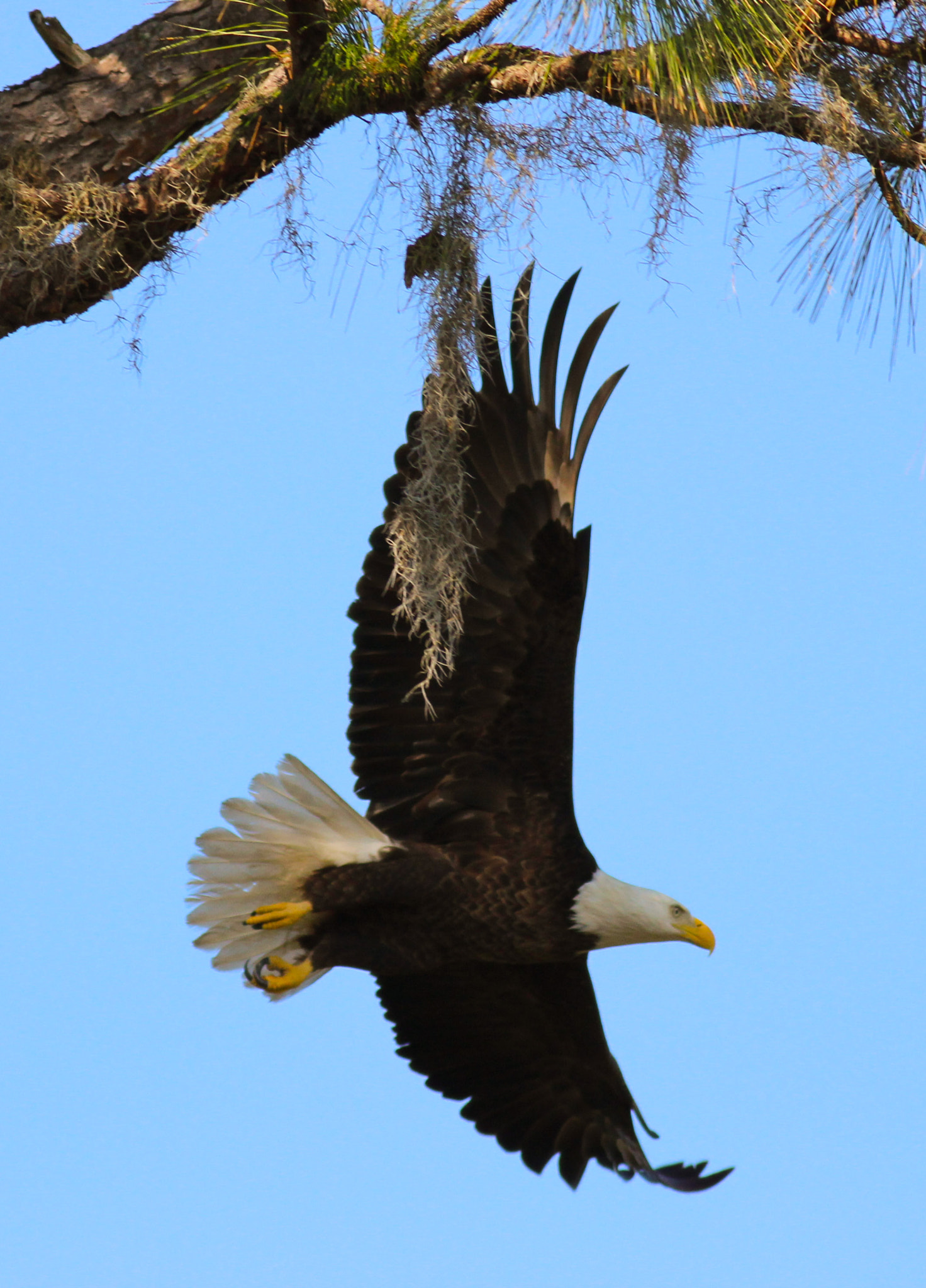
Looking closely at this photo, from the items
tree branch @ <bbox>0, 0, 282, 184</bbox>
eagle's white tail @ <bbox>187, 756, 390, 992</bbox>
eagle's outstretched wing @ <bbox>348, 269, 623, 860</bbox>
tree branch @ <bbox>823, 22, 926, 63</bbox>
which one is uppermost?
tree branch @ <bbox>823, 22, 926, 63</bbox>

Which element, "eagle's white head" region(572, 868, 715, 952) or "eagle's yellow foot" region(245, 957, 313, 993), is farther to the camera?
"eagle's yellow foot" region(245, 957, 313, 993)

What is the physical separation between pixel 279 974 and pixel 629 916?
1.01 metres

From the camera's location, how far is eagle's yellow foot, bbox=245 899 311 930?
390 cm

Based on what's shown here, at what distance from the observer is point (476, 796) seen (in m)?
3.91

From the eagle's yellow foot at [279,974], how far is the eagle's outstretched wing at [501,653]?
48 cm

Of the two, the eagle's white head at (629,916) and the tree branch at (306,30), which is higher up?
the tree branch at (306,30)

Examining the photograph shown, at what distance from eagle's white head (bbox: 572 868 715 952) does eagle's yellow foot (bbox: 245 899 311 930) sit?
0.76 m

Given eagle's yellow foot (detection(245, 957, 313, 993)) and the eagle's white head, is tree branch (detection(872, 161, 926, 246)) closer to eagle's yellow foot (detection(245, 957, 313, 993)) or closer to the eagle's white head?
the eagle's white head

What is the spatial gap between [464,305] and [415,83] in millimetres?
479

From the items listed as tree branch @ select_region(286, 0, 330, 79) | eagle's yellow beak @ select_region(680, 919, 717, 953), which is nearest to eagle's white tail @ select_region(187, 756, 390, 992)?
eagle's yellow beak @ select_region(680, 919, 717, 953)

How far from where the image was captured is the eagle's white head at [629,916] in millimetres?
3871

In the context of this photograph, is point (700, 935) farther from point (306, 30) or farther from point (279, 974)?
point (306, 30)

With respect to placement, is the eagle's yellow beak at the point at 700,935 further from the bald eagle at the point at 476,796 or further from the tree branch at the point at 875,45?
the tree branch at the point at 875,45

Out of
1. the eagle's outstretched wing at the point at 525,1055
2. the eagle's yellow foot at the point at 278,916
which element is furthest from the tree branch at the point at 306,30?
the eagle's outstretched wing at the point at 525,1055
